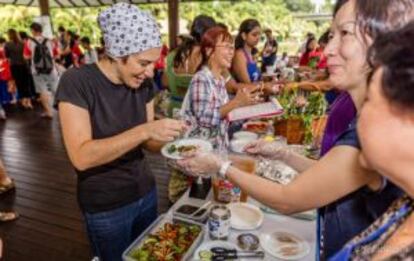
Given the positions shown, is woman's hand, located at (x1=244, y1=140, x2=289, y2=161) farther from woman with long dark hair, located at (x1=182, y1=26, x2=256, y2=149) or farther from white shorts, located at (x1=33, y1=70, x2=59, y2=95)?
white shorts, located at (x1=33, y1=70, x2=59, y2=95)

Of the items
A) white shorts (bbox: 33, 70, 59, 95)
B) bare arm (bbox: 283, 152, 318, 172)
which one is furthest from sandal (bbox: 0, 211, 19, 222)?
white shorts (bbox: 33, 70, 59, 95)

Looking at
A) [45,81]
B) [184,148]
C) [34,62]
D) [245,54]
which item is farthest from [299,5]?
[184,148]

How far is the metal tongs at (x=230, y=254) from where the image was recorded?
4.06ft

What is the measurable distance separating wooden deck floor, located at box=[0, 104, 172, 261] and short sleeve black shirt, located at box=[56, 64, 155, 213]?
4.73 feet

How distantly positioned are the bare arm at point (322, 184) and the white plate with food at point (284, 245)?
27 cm

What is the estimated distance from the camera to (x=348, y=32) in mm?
950

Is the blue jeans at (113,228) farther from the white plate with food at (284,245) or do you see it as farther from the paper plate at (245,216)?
the white plate with food at (284,245)

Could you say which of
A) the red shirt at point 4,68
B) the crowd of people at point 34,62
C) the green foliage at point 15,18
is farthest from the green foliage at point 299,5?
the red shirt at point 4,68

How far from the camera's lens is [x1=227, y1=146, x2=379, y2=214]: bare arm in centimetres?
90

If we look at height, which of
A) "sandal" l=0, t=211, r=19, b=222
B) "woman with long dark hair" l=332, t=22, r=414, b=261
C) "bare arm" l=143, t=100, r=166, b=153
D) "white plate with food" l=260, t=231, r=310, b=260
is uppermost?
"woman with long dark hair" l=332, t=22, r=414, b=261

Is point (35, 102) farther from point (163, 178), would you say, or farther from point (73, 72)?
point (73, 72)

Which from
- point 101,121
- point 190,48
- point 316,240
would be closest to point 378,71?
point 316,240

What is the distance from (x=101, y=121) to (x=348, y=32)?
3.18ft

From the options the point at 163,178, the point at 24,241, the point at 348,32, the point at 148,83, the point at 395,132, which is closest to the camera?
the point at 395,132
